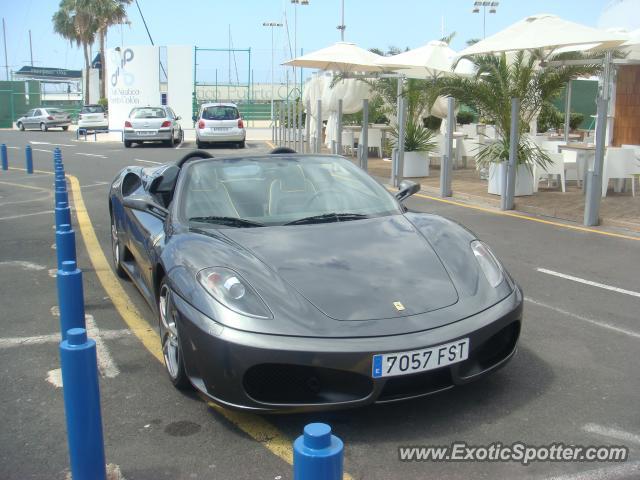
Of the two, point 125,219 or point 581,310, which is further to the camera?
point 125,219

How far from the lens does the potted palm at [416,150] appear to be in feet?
50.4

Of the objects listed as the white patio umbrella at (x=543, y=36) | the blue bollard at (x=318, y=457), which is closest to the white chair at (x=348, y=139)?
the white patio umbrella at (x=543, y=36)

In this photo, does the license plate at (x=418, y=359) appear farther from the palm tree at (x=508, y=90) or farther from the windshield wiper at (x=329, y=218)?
the palm tree at (x=508, y=90)

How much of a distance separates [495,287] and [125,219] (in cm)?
343

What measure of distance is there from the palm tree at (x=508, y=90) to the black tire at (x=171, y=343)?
892 cm

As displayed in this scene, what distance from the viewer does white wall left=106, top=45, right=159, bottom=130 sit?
34.5 m

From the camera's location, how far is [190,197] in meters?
4.59

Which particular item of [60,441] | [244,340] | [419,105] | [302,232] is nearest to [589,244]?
[302,232]

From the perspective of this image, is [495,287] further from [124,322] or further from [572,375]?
[124,322]

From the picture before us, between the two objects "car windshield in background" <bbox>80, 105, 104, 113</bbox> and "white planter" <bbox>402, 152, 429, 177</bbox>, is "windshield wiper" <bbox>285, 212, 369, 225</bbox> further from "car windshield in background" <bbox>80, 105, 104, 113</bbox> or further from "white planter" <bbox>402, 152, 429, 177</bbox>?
"car windshield in background" <bbox>80, 105, 104, 113</bbox>

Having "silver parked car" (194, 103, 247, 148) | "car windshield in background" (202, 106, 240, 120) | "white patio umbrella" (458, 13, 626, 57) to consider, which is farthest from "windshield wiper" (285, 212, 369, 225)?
"car windshield in background" (202, 106, 240, 120)

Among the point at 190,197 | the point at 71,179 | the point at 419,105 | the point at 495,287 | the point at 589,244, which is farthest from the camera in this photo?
the point at 419,105

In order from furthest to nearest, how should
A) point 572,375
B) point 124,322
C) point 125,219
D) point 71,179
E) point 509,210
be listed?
1. point 71,179
2. point 509,210
3. point 125,219
4. point 124,322
5. point 572,375

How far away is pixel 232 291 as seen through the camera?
11.3 feet
